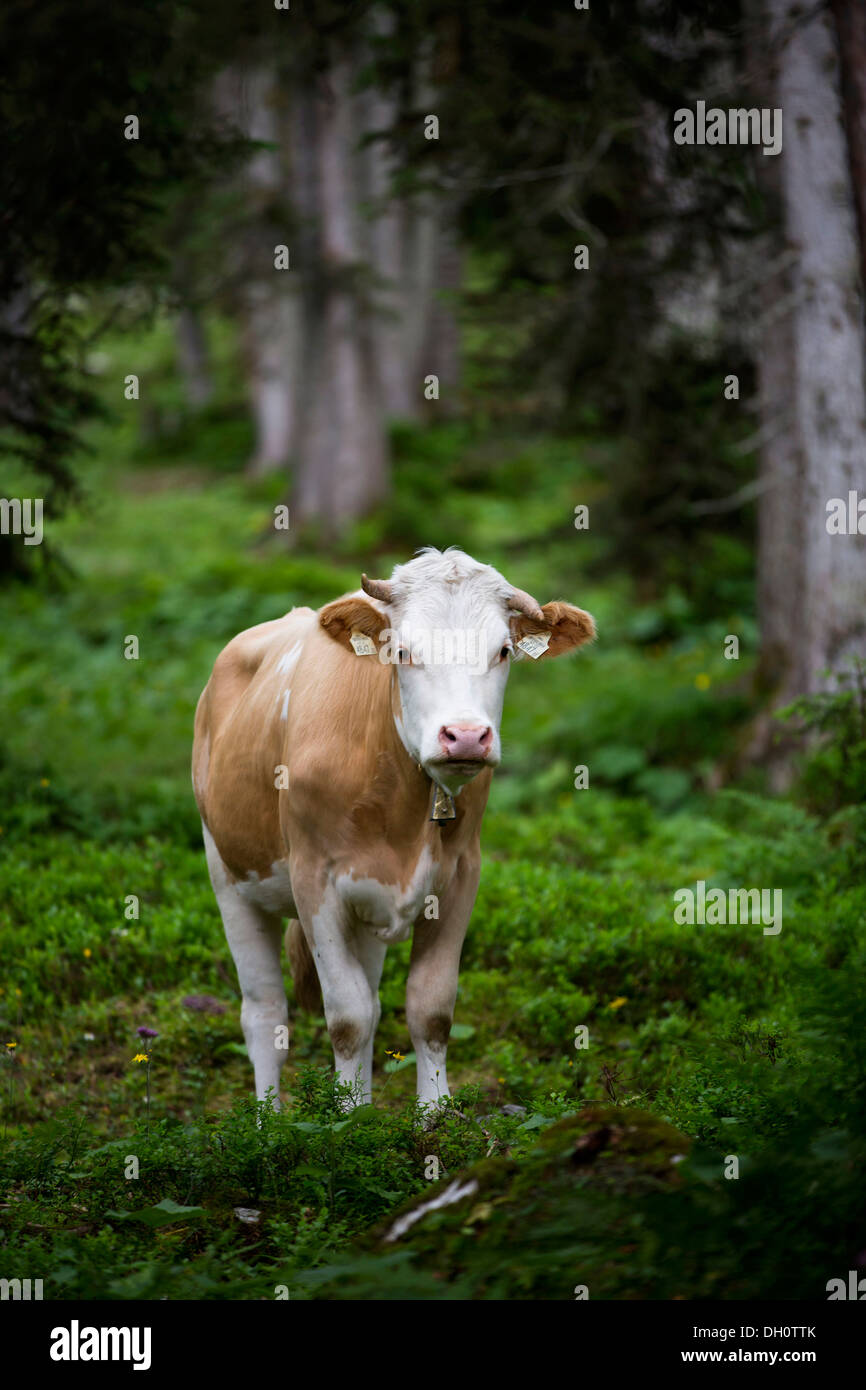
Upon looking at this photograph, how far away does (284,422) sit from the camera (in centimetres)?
2859

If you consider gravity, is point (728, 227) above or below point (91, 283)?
above

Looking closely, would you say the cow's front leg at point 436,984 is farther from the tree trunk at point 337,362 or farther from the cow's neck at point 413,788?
the tree trunk at point 337,362

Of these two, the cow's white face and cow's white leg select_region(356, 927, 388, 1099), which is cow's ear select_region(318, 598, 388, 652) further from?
cow's white leg select_region(356, 927, 388, 1099)

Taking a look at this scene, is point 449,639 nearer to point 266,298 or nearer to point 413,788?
point 413,788

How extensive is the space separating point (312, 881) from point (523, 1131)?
1354 millimetres

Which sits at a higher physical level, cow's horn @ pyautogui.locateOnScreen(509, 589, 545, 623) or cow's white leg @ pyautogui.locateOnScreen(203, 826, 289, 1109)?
cow's horn @ pyautogui.locateOnScreen(509, 589, 545, 623)

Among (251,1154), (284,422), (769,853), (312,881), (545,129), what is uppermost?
(284,422)

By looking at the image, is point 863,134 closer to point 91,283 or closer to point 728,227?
point 728,227

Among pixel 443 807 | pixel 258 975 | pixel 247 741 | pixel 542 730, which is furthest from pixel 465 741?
pixel 542 730

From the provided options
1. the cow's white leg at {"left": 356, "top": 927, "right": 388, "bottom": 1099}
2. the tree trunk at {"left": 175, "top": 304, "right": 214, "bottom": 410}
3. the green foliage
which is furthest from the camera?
the tree trunk at {"left": 175, "top": 304, "right": 214, "bottom": 410}

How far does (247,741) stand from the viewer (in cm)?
636

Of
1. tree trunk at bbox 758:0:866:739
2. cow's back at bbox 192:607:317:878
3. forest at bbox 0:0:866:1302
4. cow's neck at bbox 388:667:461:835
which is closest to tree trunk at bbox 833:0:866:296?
forest at bbox 0:0:866:1302

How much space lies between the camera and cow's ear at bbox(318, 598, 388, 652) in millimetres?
5445
